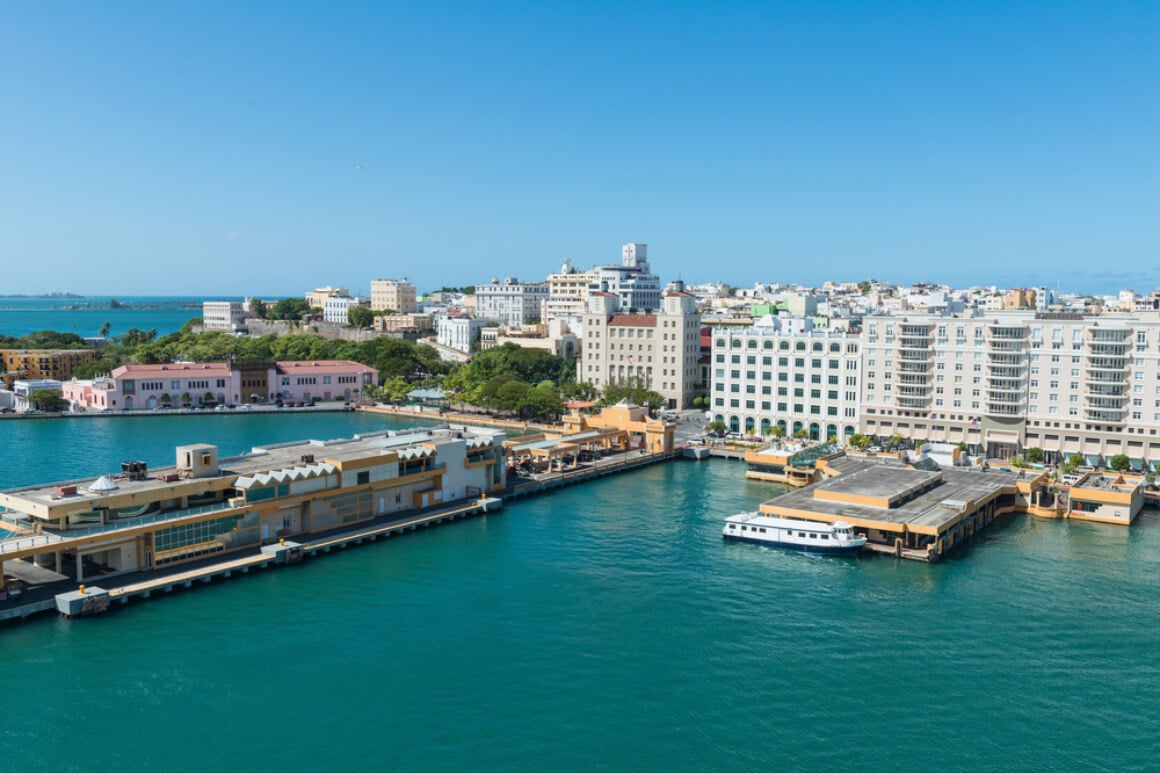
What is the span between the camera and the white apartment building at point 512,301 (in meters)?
→ 128

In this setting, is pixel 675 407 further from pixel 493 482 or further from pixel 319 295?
pixel 319 295

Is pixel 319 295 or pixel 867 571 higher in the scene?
pixel 319 295

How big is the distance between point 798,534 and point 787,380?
84.1 feet

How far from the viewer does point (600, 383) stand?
7700 cm

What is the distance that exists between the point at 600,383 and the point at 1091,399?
37728 mm

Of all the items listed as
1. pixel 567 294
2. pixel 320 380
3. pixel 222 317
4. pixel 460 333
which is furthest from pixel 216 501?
pixel 222 317

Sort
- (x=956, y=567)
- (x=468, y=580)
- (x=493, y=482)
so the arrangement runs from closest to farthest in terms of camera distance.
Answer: (x=468, y=580) → (x=956, y=567) → (x=493, y=482)

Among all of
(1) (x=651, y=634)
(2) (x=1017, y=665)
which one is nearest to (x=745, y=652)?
(1) (x=651, y=634)

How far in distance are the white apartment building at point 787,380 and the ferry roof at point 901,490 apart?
10.9 metres

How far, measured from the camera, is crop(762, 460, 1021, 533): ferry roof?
3456cm

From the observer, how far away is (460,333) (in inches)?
4338

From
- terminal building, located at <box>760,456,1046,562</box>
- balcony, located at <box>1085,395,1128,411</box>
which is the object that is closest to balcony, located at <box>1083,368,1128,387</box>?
balcony, located at <box>1085,395,1128,411</box>

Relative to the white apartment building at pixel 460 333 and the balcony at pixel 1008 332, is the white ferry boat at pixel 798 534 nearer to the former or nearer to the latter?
the balcony at pixel 1008 332

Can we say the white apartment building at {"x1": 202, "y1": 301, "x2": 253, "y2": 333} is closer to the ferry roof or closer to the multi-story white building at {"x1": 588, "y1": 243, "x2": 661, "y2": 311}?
the multi-story white building at {"x1": 588, "y1": 243, "x2": 661, "y2": 311}
